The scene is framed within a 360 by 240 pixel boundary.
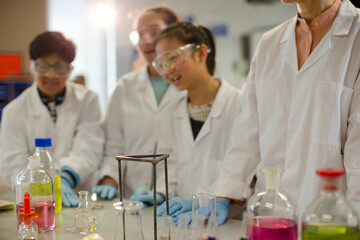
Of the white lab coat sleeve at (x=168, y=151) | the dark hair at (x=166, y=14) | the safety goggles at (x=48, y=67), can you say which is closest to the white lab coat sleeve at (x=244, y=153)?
the white lab coat sleeve at (x=168, y=151)

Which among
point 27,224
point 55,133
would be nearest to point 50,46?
point 55,133

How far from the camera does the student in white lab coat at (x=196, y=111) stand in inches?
90.7

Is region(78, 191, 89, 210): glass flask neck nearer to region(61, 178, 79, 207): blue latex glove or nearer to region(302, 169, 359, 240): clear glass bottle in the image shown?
region(61, 178, 79, 207): blue latex glove

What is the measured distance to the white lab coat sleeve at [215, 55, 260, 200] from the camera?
6.32 ft

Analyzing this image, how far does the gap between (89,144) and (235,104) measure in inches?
39.7

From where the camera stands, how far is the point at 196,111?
2.44 meters

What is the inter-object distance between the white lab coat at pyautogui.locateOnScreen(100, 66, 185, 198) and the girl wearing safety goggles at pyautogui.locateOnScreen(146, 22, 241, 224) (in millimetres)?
253

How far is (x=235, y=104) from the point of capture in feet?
7.77

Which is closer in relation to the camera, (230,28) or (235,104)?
(235,104)

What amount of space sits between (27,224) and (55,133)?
4.41ft

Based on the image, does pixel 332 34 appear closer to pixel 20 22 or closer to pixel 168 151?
pixel 168 151

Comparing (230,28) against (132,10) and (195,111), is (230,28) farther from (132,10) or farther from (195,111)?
(195,111)

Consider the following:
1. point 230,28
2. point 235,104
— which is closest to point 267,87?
point 235,104

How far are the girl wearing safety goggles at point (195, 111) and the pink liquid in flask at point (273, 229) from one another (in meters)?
1.18
